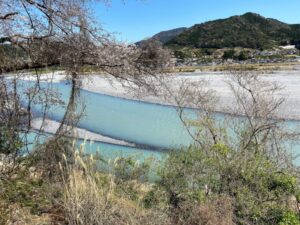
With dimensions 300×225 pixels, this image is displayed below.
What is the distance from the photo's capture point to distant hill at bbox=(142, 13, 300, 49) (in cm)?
15862

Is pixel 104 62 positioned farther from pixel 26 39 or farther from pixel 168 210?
pixel 168 210

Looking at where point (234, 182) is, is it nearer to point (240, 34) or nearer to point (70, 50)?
point (70, 50)

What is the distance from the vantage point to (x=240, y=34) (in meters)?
168

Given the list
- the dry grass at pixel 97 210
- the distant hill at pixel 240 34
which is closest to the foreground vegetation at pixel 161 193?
the dry grass at pixel 97 210

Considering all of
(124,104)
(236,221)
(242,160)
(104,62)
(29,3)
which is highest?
(29,3)

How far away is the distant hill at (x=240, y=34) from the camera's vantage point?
158625 mm

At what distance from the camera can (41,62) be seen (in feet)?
23.5

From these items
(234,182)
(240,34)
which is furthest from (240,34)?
(234,182)

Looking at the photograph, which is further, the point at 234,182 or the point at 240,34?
the point at 240,34

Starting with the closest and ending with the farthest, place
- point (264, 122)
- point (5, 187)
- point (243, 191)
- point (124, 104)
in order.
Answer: point (5, 187), point (243, 191), point (264, 122), point (124, 104)

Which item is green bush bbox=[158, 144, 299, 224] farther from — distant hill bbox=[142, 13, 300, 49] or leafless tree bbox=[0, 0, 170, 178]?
distant hill bbox=[142, 13, 300, 49]

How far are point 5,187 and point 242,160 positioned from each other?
4.42 meters

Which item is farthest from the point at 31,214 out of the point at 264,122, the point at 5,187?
the point at 264,122

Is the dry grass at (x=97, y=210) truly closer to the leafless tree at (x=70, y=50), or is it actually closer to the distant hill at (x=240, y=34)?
the leafless tree at (x=70, y=50)
